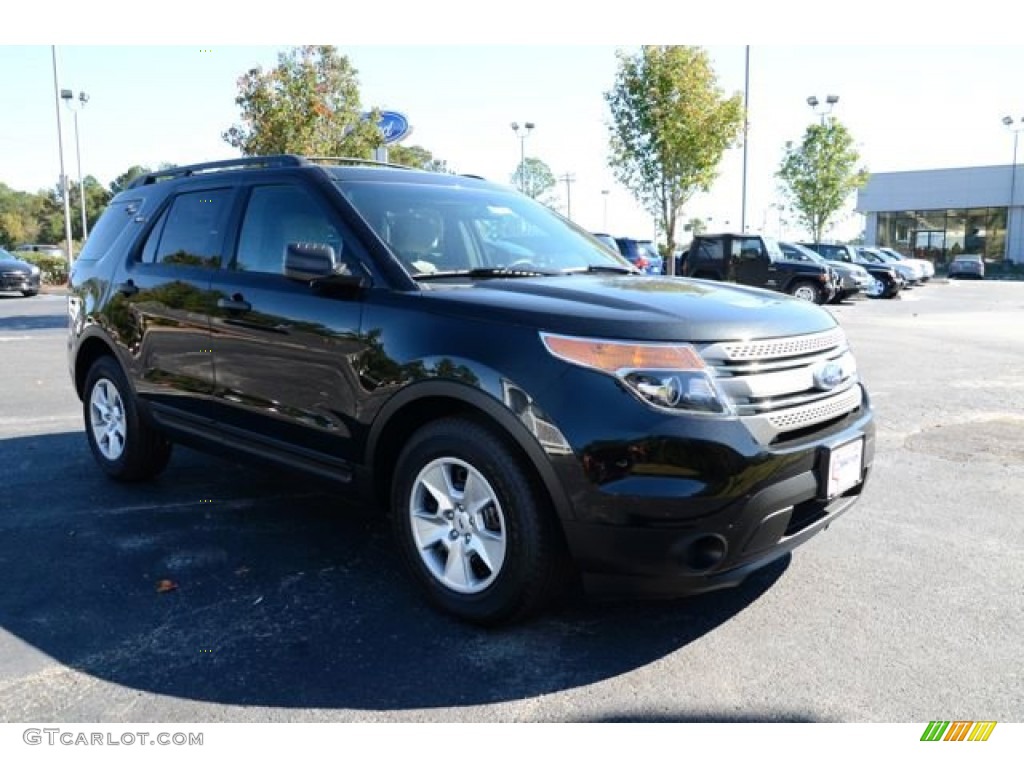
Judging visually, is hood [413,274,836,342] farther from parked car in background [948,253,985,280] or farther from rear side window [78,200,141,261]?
parked car in background [948,253,985,280]

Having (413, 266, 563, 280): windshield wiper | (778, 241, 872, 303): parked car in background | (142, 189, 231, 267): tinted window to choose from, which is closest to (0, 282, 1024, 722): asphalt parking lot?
(413, 266, 563, 280): windshield wiper

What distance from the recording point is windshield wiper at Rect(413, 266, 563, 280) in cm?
360

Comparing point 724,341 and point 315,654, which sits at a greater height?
point 724,341

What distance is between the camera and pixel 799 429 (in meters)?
3.04

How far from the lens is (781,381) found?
3027 millimetres

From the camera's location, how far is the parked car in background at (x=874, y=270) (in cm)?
2606

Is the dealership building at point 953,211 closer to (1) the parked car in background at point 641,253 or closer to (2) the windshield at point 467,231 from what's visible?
(1) the parked car in background at point 641,253

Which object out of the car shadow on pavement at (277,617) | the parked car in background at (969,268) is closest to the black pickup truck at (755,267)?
the car shadow on pavement at (277,617)

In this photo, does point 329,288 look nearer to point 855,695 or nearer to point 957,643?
point 855,695

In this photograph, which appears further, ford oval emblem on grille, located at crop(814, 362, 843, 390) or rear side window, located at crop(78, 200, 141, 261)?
rear side window, located at crop(78, 200, 141, 261)

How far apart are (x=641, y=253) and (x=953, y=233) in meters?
39.5

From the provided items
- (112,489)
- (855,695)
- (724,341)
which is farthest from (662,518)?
(112,489)

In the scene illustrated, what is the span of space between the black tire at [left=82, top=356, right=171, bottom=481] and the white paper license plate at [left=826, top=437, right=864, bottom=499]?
369 centimetres

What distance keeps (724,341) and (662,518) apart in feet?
2.20
